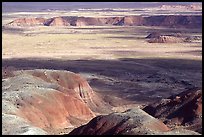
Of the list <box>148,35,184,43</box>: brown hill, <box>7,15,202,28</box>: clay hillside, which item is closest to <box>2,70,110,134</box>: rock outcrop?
<box>148,35,184,43</box>: brown hill

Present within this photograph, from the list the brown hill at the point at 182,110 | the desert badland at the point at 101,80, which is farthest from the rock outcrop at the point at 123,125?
the brown hill at the point at 182,110

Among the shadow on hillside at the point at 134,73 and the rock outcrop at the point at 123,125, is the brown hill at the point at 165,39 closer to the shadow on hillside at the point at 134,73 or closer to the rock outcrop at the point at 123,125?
the shadow on hillside at the point at 134,73

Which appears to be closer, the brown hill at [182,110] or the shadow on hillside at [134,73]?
the brown hill at [182,110]

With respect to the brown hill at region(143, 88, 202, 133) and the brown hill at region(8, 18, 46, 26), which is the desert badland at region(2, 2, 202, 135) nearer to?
the brown hill at region(143, 88, 202, 133)

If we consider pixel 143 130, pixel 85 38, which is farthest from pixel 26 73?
pixel 85 38

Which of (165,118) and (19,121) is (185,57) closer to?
(165,118)
